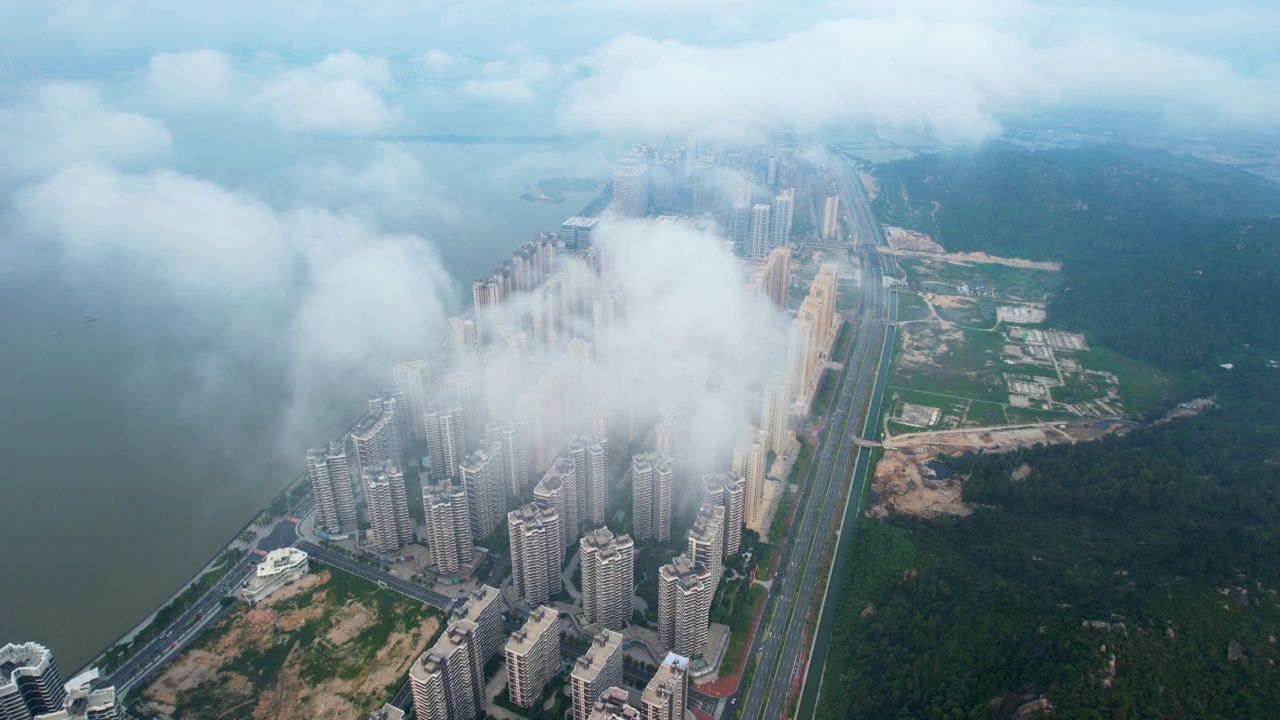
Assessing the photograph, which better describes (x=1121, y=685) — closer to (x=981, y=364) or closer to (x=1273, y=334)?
(x=981, y=364)

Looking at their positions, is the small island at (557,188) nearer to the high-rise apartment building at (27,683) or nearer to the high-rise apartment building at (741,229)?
the high-rise apartment building at (741,229)

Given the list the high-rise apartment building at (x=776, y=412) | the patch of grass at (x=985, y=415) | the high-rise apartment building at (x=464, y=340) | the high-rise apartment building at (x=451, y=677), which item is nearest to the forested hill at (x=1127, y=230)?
the patch of grass at (x=985, y=415)

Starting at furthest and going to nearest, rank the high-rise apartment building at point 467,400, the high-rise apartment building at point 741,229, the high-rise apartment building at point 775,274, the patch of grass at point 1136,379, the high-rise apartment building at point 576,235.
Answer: the high-rise apartment building at point 741,229 → the high-rise apartment building at point 576,235 → the high-rise apartment building at point 775,274 → the patch of grass at point 1136,379 → the high-rise apartment building at point 467,400

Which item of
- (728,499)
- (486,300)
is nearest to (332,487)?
(728,499)

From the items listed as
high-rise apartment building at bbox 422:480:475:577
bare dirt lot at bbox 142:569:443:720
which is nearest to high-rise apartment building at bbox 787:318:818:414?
high-rise apartment building at bbox 422:480:475:577

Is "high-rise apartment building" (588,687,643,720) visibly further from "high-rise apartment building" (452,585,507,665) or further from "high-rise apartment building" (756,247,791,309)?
"high-rise apartment building" (756,247,791,309)

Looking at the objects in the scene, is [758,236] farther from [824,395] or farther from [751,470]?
[751,470]
